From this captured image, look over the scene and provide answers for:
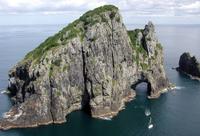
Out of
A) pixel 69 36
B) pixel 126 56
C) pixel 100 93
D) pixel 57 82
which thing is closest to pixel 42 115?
pixel 57 82

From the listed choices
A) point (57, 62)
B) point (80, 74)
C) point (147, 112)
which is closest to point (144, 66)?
point (147, 112)

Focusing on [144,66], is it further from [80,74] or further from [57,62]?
[57,62]

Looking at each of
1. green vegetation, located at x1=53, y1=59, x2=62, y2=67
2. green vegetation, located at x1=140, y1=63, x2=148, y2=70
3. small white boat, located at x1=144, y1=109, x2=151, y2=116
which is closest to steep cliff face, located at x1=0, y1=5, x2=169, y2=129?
green vegetation, located at x1=53, y1=59, x2=62, y2=67

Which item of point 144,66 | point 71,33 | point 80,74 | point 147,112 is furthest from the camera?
point 144,66

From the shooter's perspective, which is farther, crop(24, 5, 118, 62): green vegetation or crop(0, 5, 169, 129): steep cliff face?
crop(24, 5, 118, 62): green vegetation

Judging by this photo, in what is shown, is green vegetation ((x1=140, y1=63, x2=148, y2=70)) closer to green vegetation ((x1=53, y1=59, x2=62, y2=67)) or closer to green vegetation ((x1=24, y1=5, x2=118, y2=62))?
green vegetation ((x1=24, y1=5, x2=118, y2=62))

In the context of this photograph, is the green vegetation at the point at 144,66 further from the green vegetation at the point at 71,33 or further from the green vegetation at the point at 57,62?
the green vegetation at the point at 57,62

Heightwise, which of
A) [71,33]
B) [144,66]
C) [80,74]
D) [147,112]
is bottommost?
[147,112]

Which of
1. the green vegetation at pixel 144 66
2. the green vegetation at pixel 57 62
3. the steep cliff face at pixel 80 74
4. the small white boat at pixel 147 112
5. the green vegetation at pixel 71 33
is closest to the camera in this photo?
the steep cliff face at pixel 80 74

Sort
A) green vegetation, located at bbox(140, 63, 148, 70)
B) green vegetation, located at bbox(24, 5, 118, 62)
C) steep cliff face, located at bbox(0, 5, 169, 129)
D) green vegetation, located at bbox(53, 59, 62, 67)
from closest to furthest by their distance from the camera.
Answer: steep cliff face, located at bbox(0, 5, 169, 129) < green vegetation, located at bbox(53, 59, 62, 67) < green vegetation, located at bbox(24, 5, 118, 62) < green vegetation, located at bbox(140, 63, 148, 70)

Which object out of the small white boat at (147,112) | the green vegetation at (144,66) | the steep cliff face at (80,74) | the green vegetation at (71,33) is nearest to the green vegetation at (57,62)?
the steep cliff face at (80,74)
